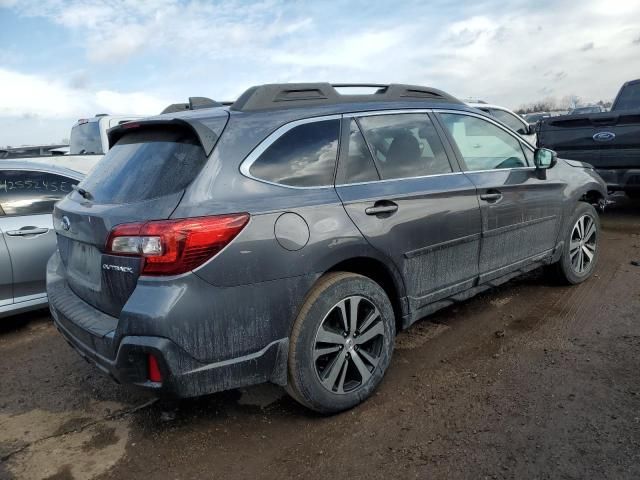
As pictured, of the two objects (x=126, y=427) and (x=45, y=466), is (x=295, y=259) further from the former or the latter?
(x=45, y=466)

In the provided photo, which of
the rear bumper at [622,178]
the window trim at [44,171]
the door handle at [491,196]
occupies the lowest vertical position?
the rear bumper at [622,178]

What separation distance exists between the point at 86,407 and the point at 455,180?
2.82m

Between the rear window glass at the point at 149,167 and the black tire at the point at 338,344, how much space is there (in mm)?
904

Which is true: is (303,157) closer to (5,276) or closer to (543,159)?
(543,159)

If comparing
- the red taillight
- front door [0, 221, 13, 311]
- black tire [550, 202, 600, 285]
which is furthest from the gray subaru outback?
black tire [550, 202, 600, 285]

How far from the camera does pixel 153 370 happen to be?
240cm

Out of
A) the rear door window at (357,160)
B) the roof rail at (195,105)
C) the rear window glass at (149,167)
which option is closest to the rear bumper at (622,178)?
the rear door window at (357,160)

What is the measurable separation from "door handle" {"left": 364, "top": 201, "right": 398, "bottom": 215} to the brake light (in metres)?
0.88

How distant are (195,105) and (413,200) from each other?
1572 mm

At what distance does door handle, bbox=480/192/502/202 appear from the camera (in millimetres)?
3684

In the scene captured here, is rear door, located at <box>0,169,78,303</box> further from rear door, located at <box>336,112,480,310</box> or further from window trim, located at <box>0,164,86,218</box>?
rear door, located at <box>336,112,480,310</box>

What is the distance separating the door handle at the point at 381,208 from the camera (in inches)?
116

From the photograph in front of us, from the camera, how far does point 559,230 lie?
455cm

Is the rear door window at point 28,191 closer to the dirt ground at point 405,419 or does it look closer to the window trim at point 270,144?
the dirt ground at point 405,419
